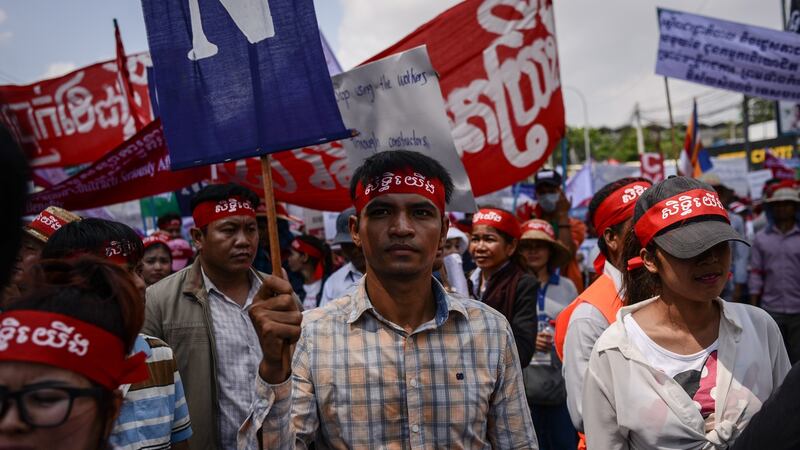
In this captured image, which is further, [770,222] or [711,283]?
[770,222]

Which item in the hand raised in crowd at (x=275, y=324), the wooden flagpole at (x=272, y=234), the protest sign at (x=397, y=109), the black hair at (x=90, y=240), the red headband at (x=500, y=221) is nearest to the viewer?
the hand raised in crowd at (x=275, y=324)

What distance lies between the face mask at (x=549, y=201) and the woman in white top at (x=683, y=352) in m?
3.76

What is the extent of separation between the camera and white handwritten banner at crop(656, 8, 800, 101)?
800cm

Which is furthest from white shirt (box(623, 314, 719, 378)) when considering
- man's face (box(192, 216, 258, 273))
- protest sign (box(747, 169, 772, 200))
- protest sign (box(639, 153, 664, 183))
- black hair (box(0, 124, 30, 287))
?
protest sign (box(639, 153, 664, 183))

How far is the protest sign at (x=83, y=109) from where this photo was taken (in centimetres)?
854

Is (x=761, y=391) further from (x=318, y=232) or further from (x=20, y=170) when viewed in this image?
(x=318, y=232)

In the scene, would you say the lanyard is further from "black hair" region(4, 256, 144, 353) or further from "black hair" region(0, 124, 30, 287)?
"black hair" region(0, 124, 30, 287)

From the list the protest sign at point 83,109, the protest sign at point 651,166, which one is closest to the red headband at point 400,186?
the protest sign at point 83,109

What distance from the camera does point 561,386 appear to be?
13.8 ft

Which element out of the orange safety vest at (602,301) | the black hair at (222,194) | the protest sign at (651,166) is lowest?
the orange safety vest at (602,301)

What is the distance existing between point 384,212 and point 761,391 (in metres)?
1.35

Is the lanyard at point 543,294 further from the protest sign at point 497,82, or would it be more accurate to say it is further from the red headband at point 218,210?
the red headband at point 218,210

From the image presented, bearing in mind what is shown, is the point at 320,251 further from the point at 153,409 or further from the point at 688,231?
the point at 688,231

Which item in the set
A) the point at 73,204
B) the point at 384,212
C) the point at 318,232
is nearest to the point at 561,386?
the point at 384,212
